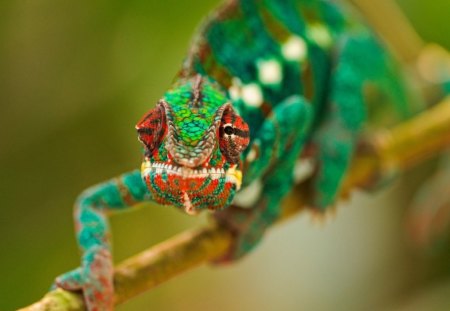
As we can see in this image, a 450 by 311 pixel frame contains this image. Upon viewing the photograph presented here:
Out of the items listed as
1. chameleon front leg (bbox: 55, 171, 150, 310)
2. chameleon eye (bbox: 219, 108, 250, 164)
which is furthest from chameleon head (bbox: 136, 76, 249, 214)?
chameleon front leg (bbox: 55, 171, 150, 310)

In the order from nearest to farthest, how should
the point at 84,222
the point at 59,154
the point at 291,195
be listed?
the point at 84,222
the point at 59,154
the point at 291,195

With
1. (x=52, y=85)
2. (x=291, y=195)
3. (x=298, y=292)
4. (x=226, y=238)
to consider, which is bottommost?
(x=226, y=238)

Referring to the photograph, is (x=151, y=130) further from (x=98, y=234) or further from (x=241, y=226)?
(x=241, y=226)

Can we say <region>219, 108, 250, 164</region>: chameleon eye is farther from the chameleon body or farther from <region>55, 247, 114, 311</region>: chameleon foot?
<region>55, 247, 114, 311</region>: chameleon foot

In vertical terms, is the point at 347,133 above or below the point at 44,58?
below

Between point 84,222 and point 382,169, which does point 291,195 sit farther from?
point 84,222

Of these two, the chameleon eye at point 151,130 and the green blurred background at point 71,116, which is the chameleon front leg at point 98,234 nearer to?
the green blurred background at point 71,116

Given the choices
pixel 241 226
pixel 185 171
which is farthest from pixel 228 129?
pixel 241 226

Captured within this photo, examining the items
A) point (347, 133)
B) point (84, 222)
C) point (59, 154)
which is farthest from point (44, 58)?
point (347, 133)
